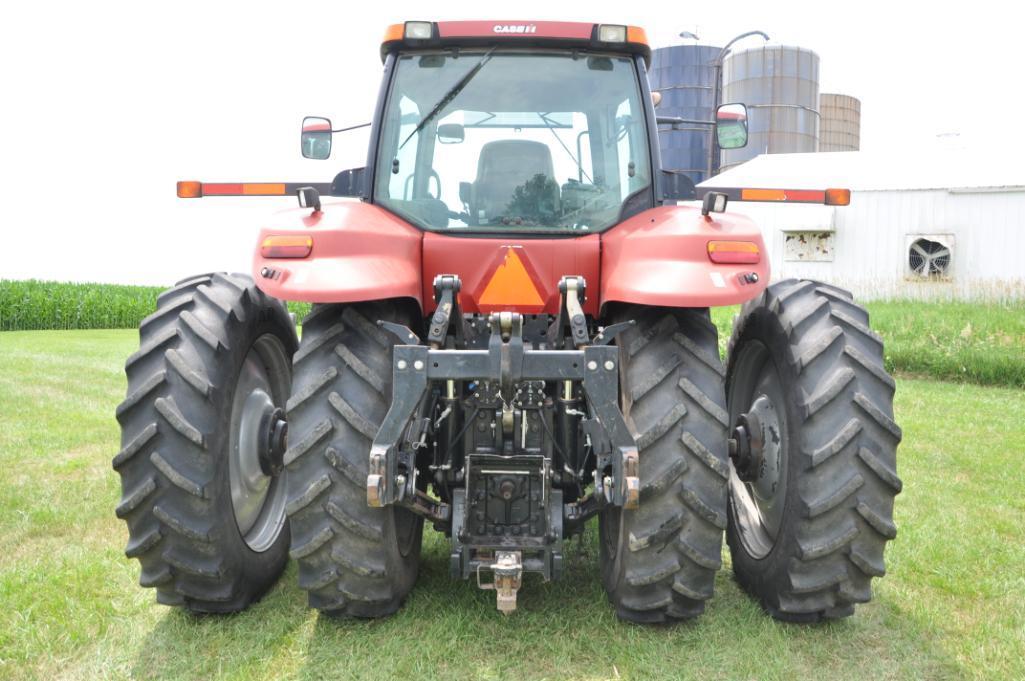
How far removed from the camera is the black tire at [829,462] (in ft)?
9.43

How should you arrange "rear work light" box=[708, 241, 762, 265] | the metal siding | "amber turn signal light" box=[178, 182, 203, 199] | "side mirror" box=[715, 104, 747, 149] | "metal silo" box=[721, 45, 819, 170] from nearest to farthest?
"rear work light" box=[708, 241, 762, 265]
"amber turn signal light" box=[178, 182, 203, 199]
"side mirror" box=[715, 104, 747, 149]
the metal siding
"metal silo" box=[721, 45, 819, 170]

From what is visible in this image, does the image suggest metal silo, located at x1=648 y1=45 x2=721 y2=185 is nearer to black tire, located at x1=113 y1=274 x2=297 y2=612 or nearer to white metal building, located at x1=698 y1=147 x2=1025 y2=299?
white metal building, located at x1=698 y1=147 x2=1025 y2=299

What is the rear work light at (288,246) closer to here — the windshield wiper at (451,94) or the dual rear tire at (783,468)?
the windshield wiper at (451,94)

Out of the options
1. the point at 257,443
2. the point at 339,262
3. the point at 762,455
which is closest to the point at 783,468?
the point at 762,455

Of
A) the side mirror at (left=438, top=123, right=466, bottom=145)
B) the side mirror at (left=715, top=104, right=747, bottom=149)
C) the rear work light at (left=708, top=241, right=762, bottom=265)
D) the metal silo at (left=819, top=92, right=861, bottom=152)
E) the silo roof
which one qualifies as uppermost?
the metal silo at (left=819, top=92, right=861, bottom=152)

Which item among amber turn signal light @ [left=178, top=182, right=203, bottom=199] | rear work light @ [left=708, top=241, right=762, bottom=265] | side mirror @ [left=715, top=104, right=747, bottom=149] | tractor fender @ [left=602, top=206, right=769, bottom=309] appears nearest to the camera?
tractor fender @ [left=602, top=206, right=769, bottom=309]

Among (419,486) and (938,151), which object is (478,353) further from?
(938,151)

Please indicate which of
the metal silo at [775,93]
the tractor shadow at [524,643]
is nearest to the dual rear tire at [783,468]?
the tractor shadow at [524,643]

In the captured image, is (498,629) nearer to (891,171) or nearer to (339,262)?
(339,262)

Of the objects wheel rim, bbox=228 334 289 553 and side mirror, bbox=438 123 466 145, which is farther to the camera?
side mirror, bbox=438 123 466 145

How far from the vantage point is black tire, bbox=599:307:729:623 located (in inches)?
108

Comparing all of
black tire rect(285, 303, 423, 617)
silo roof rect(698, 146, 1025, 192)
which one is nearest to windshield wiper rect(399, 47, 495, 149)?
black tire rect(285, 303, 423, 617)

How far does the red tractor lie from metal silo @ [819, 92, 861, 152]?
1219 inches

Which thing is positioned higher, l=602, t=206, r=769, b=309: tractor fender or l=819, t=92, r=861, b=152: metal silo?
l=819, t=92, r=861, b=152: metal silo
